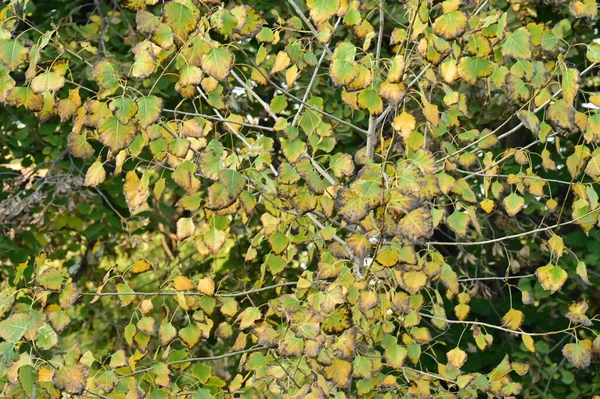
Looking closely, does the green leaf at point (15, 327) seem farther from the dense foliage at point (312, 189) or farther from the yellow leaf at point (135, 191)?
the yellow leaf at point (135, 191)

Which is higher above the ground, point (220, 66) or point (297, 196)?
point (220, 66)

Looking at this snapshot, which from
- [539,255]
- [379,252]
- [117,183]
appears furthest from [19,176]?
[379,252]

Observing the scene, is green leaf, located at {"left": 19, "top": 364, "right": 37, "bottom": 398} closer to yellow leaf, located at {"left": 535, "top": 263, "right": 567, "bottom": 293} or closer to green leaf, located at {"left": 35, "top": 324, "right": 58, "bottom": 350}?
green leaf, located at {"left": 35, "top": 324, "right": 58, "bottom": 350}

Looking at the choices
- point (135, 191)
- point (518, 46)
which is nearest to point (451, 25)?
point (518, 46)

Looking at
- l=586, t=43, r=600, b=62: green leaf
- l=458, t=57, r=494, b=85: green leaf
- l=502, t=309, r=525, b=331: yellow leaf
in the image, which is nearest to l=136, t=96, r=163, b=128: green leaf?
l=458, t=57, r=494, b=85: green leaf

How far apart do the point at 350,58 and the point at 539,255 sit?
10.0 ft

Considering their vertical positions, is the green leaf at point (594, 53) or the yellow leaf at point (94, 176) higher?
the green leaf at point (594, 53)

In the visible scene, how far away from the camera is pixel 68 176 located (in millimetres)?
4602

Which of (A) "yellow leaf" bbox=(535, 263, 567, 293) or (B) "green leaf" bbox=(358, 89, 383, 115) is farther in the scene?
(A) "yellow leaf" bbox=(535, 263, 567, 293)

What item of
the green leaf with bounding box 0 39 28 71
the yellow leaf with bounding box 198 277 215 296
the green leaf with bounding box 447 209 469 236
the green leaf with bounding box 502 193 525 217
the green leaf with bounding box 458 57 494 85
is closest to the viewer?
the green leaf with bounding box 0 39 28 71

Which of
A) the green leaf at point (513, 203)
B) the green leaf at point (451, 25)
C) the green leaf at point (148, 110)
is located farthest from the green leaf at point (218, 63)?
the green leaf at point (513, 203)

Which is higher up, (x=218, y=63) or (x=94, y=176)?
(x=218, y=63)

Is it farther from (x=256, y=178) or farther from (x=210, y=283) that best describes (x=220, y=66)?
(x=210, y=283)

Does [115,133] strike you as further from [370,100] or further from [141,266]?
[370,100]
